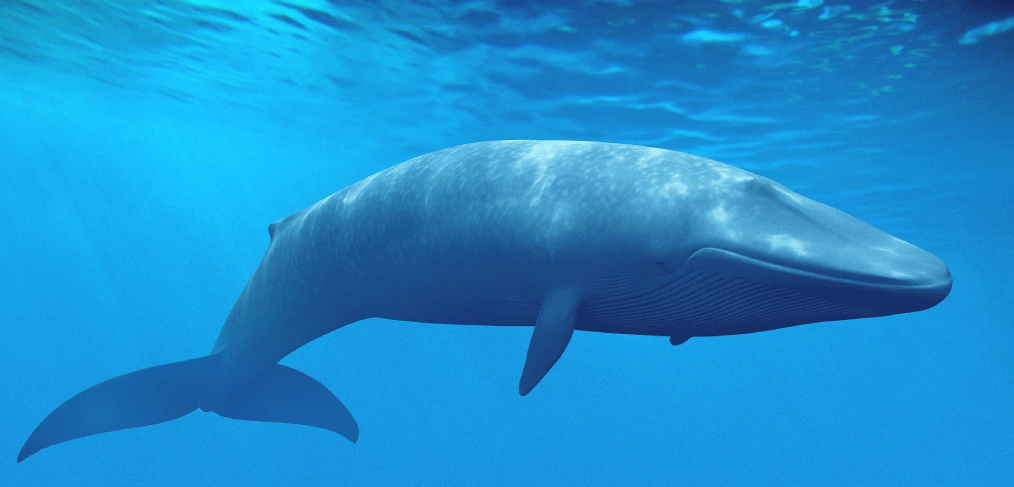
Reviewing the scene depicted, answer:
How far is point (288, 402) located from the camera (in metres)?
6.82

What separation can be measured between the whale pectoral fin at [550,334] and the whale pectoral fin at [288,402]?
3.92m

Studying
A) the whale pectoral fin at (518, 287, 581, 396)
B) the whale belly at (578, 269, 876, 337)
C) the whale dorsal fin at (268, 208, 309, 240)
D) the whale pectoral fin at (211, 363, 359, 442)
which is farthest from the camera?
the whale pectoral fin at (211, 363, 359, 442)

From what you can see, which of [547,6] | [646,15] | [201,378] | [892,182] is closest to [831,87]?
[646,15]

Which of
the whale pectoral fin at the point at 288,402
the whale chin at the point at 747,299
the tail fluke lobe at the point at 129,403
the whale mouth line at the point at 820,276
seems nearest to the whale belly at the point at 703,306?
the whale chin at the point at 747,299

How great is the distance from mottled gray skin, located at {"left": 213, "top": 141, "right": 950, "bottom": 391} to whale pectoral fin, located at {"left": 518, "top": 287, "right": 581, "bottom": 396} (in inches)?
4.3

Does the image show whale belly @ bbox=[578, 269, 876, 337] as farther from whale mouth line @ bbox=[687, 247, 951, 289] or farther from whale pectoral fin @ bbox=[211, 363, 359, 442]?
whale pectoral fin @ bbox=[211, 363, 359, 442]

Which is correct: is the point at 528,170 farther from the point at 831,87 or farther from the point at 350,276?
the point at 831,87

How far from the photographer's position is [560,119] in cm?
2114

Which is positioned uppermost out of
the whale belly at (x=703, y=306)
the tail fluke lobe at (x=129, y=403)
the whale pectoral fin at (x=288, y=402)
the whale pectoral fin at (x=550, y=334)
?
the whale belly at (x=703, y=306)

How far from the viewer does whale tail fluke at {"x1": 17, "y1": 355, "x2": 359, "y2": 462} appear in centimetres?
536

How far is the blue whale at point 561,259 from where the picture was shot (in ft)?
9.54

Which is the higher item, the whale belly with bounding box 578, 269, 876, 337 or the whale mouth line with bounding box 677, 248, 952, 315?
the whale mouth line with bounding box 677, 248, 952, 315

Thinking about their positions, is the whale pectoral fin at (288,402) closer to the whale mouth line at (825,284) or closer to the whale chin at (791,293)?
the whale chin at (791,293)

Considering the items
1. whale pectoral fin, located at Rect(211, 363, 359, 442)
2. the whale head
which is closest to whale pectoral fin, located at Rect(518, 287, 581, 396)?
the whale head
